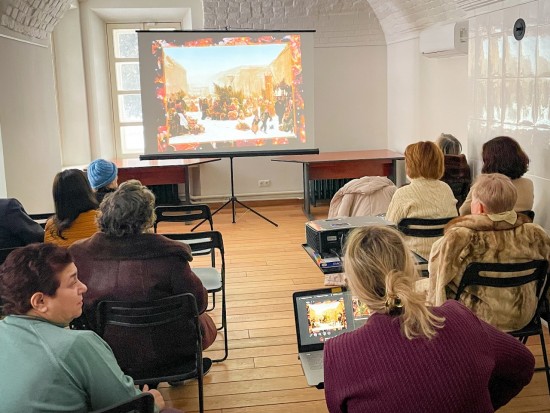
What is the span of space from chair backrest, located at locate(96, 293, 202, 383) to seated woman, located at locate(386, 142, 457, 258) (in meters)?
1.45

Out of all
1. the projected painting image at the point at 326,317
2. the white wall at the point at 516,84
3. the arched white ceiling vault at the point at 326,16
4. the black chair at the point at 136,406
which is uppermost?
the arched white ceiling vault at the point at 326,16

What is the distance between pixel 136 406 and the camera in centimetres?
147

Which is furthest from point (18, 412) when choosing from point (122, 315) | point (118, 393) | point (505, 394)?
point (505, 394)

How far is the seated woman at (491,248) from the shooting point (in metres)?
2.46

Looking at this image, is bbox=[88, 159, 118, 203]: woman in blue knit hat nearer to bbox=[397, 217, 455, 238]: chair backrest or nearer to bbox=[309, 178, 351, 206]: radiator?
bbox=[397, 217, 455, 238]: chair backrest

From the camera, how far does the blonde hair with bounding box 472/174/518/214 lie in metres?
2.45

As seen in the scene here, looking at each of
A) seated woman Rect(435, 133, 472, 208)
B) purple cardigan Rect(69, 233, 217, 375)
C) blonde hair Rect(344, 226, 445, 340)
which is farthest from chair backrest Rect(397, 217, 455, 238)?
blonde hair Rect(344, 226, 445, 340)

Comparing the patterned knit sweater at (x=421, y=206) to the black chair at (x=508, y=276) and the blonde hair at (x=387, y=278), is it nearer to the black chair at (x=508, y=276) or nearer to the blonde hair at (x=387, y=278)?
the black chair at (x=508, y=276)

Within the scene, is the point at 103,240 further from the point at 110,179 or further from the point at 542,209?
the point at 542,209

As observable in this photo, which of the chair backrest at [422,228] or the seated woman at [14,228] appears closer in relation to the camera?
the seated woman at [14,228]

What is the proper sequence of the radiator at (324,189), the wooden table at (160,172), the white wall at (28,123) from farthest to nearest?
1. the radiator at (324,189)
2. the wooden table at (160,172)
3. the white wall at (28,123)

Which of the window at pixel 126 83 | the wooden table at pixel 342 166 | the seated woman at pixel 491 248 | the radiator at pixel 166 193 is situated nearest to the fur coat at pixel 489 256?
the seated woman at pixel 491 248

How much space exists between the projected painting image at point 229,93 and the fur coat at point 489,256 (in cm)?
408

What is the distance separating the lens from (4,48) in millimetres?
4766
